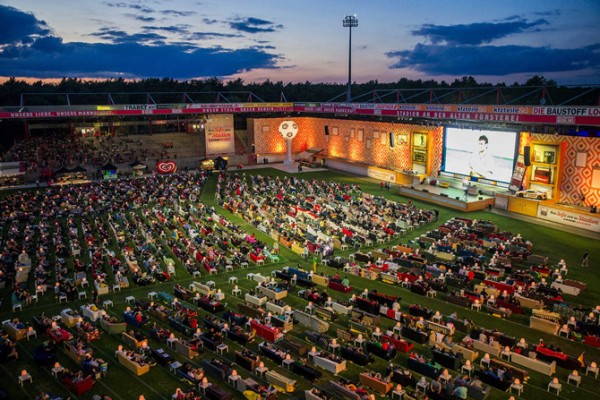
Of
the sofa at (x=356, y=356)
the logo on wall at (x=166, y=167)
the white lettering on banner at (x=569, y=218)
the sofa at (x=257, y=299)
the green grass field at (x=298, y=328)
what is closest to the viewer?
the green grass field at (x=298, y=328)

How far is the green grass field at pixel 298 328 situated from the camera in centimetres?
1426

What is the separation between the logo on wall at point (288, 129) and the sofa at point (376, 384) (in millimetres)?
45129

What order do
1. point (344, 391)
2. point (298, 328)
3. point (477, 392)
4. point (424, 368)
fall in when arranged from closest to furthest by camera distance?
point (344, 391) → point (477, 392) → point (424, 368) → point (298, 328)

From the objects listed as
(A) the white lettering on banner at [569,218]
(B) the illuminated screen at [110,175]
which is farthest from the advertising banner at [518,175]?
(B) the illuminated screen at [110,175]

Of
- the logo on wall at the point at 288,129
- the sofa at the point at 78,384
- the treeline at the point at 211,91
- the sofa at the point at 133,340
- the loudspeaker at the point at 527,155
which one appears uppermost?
the treeline at the point at 211,91

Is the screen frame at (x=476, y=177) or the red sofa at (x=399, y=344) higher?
the screen frame at (x=476, y=177)

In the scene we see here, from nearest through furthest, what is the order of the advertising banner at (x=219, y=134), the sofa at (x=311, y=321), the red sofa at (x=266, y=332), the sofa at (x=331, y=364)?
the sofa at (x=331, y=364) → the red sofa at (x=266, y=332) → the sofa at (x=311, y=321) → the advertising banner at (x=219, y=134)

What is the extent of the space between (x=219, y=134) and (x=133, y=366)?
47.1 metres

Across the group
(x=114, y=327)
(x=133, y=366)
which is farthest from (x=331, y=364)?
(x=114, y=327)

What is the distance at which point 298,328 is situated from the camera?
58.3 feet

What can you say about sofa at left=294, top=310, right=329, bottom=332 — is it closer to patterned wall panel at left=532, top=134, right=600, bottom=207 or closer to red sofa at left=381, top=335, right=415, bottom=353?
red sofa at left=381, top=335, right=415, bottom=353

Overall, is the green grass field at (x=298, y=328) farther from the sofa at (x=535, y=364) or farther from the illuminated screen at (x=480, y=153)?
the illuminated screen at (x=480, y=153)

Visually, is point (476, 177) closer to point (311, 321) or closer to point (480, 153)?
point (480, 153)

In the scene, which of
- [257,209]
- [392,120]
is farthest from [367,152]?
[257,209]
